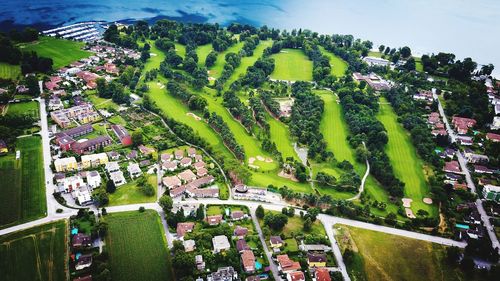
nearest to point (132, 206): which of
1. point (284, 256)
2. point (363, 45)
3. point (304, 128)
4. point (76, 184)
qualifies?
point (76, 184)

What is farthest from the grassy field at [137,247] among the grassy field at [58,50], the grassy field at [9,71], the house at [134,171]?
the grassy field at [58,50]

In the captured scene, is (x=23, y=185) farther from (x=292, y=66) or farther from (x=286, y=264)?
(x=292, y=66)

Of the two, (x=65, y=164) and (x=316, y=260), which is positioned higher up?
(x=65, y=164)

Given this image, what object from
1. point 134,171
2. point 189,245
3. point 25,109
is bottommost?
point 189,245

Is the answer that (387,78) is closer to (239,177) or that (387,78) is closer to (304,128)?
(304,128)

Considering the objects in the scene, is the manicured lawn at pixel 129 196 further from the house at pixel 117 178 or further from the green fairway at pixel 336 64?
the green fairway at pixel 336 64

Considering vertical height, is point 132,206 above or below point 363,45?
below

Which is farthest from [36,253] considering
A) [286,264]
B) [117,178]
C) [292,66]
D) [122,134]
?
[292,66]
